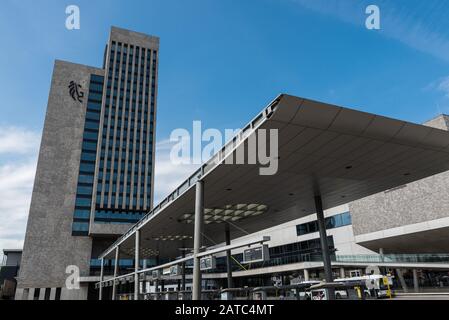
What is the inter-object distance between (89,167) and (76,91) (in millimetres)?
17916

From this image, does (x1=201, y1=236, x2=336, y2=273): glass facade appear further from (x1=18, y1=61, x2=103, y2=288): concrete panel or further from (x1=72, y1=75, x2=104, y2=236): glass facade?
(x1=18, y1=61, x2=103, y2=288): concrete panel

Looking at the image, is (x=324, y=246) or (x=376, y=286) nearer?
(x=324, y=246)

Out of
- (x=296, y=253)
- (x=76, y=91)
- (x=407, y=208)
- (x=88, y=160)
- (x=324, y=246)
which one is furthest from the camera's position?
(x=76, y=91)

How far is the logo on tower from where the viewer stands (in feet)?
240

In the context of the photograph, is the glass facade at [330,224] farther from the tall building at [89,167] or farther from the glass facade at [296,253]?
the tall building at [89,167]

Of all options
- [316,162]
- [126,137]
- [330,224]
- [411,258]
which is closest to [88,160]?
[126,137]

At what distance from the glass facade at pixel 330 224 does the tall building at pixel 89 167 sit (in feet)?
105

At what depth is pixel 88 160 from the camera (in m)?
69.9

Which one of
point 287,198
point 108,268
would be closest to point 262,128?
point 287,198

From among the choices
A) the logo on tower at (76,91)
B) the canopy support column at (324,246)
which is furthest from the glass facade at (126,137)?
the canopy support column at (324,246)

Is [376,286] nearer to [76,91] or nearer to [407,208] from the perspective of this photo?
[407,208]

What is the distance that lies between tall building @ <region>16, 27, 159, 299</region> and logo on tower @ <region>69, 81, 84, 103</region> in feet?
0.40

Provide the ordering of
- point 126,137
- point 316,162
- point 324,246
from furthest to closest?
point 126,137 < point 324,246 < point 316,162

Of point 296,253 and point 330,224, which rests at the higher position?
point 330,224
